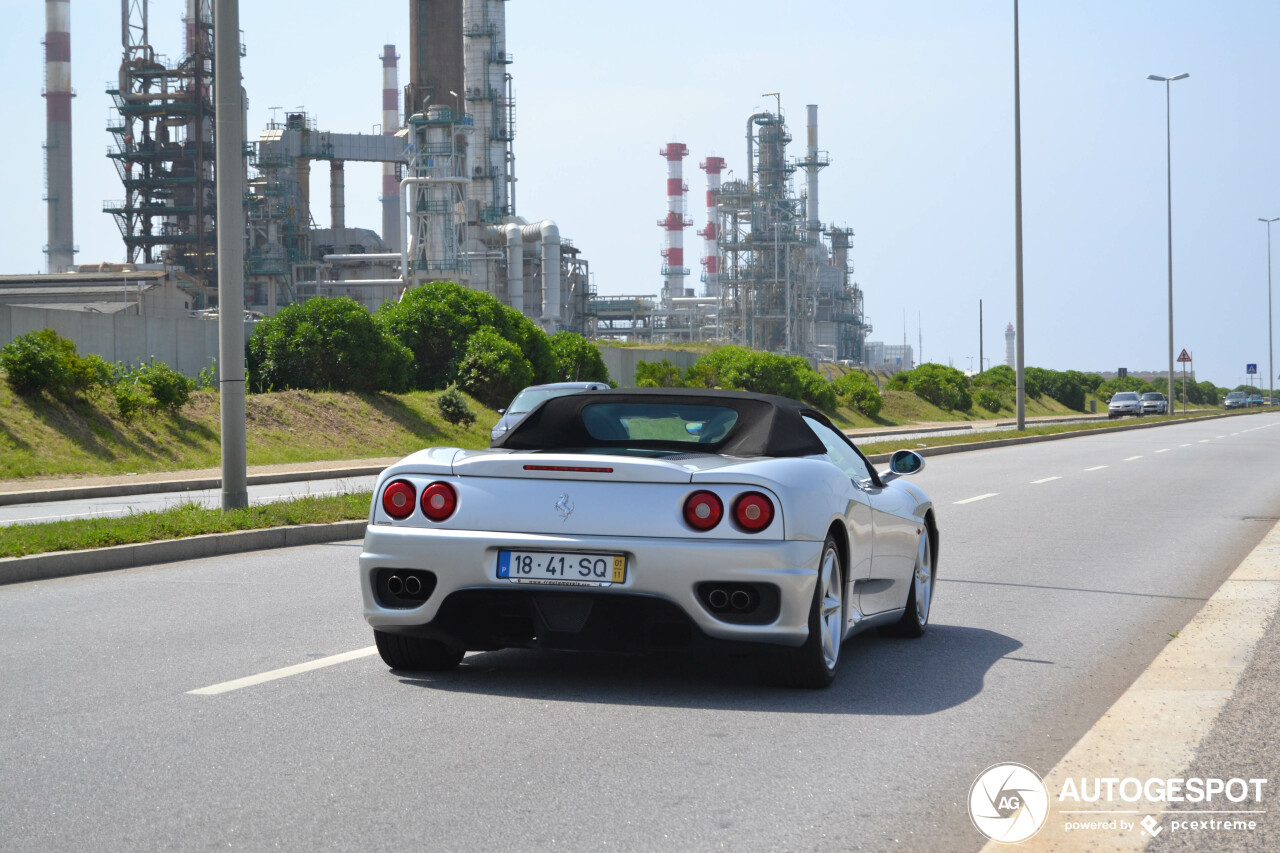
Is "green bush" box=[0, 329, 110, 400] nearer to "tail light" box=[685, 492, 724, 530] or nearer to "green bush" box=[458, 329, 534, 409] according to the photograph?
"green bush" box=[458, 329, 534, 409]

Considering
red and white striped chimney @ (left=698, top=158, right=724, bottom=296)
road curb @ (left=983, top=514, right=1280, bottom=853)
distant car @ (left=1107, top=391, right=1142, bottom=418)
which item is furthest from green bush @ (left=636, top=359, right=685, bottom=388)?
red and white striped chimney @ (left=698, top=158, right=724, bottom=296)

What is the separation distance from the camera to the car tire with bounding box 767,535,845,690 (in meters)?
6.05

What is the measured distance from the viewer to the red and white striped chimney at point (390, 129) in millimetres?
125562

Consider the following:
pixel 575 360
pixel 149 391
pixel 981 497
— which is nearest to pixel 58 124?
pixel 575 360

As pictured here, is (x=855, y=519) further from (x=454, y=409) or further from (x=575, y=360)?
(x=575, y=360)

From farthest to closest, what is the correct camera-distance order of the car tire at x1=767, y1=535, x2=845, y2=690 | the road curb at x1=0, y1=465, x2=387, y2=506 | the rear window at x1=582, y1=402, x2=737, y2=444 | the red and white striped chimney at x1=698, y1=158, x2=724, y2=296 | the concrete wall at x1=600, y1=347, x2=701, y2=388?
1. the red and white striped chimney at x1=698, y1=158, x2=724, y2=296
2. the concrete wall at x1=600, y1=347, x2=701, y2=388
3. the road curb at x1=0, y1=465, x2=387, y2=506
4. the rear window at x1=582, y1=402, x2=737, y2=444
5. the car tire at x1=767, y1=535, x2=845, y2=690

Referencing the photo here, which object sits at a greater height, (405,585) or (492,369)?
(492,369)

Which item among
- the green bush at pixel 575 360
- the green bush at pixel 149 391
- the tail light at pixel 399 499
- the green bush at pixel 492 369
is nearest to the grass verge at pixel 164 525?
the tail light at pixel 399 499

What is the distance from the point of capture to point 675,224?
449ft

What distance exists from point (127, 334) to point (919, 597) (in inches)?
1246

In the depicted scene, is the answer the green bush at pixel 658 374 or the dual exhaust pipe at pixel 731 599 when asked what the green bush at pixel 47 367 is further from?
the green bush at pixel 658 374

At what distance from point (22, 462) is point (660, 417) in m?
19.7

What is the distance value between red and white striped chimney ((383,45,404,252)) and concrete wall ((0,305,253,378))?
87.2 metres

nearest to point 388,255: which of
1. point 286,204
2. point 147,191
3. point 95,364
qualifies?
point 286,204
